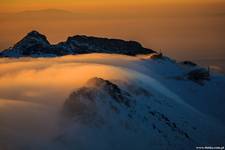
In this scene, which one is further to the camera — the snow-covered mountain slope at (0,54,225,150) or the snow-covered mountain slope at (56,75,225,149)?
the snow-covered mountain slope at (56,75,225,149)

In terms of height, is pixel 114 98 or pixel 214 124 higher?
pixel 114 98

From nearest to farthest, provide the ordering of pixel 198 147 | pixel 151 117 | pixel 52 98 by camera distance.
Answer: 1. pixel 198 147
2. pixel 151 117
3. pixel 52 98

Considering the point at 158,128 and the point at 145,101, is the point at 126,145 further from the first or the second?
the point at 145,101

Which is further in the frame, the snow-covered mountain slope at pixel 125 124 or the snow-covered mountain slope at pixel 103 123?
the snow-covered mountain slope at pixel 125 124

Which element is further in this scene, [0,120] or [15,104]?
[15,104]

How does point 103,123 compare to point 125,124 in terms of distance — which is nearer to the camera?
point 103,123

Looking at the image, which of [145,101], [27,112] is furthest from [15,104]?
[145,101]

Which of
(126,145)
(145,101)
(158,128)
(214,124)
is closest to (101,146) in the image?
(126,145)

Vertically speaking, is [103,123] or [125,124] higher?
[103,123]

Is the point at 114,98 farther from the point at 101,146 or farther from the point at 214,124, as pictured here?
the point at 214,124

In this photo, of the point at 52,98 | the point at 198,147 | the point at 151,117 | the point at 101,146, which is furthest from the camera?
the point at 52,98
